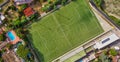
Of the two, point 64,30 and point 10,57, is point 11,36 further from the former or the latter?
point 64,30

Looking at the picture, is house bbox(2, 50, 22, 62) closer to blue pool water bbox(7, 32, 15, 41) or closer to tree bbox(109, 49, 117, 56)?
blue pool water bbox(7, 32, 15, 41)

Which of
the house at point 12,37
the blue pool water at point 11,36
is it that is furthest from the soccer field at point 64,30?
the blue pool water at point 11,36

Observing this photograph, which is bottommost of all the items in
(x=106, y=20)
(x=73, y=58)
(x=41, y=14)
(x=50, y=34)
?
(x=73, y=58)

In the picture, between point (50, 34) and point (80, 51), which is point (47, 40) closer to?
point (50, 34)

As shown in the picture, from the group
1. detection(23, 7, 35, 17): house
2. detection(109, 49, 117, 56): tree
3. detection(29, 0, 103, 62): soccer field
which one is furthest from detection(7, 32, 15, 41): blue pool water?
detection(109, 49, 117, 56): tree

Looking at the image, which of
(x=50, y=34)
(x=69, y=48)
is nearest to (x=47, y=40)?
(x=50, y=34)

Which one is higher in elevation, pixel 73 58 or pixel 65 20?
pixel 65 20
